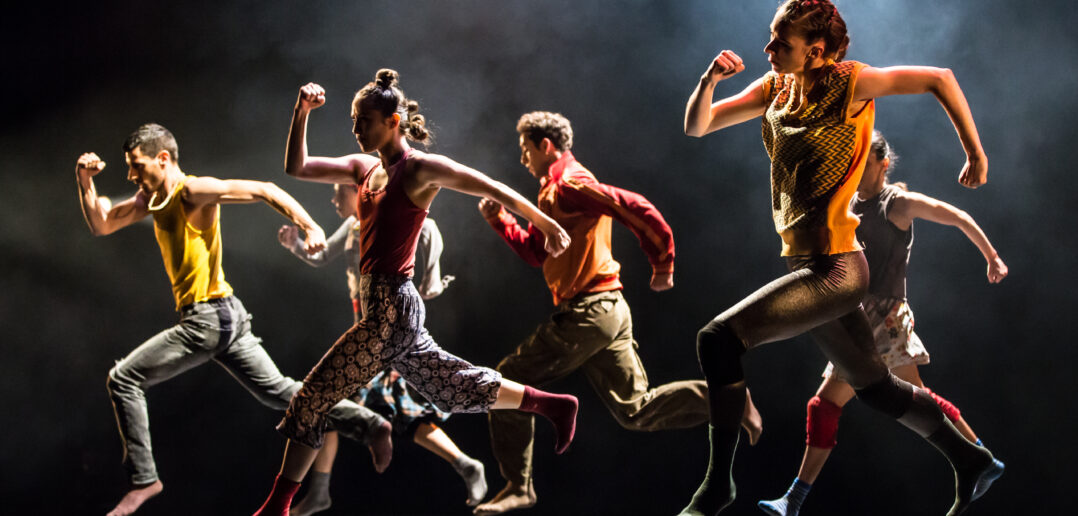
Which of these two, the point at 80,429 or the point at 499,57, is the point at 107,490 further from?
the point at 499,57

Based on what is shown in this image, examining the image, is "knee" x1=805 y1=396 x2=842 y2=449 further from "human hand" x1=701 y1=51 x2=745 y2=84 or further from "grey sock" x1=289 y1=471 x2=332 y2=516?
"grey sock" x1=289 y1=471 x2=332 y2=516

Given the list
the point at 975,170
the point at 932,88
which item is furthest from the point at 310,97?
the point at 975,170

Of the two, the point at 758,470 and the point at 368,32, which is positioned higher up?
the point at 368,32

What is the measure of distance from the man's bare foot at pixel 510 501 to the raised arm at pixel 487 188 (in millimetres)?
1425

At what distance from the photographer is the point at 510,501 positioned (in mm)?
3988

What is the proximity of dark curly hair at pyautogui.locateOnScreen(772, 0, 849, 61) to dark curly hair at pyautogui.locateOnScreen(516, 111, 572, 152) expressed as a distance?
149 cm

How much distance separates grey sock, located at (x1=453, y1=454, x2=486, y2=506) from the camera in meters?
4.10

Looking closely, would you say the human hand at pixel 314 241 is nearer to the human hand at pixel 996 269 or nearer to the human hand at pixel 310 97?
the human hand at pixel 310 97

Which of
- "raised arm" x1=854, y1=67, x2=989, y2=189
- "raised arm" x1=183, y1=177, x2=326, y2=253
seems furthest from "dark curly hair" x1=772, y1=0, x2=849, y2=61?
"raised arm" x1=183, y1=177, x2=326, y2=253

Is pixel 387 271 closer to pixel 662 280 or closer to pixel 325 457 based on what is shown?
pixel 662 280

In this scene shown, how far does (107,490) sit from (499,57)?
11.4ft

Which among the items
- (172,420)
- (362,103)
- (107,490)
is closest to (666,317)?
(362,103)

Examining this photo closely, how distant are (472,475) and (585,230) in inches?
50.6

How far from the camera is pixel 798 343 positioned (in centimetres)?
481
